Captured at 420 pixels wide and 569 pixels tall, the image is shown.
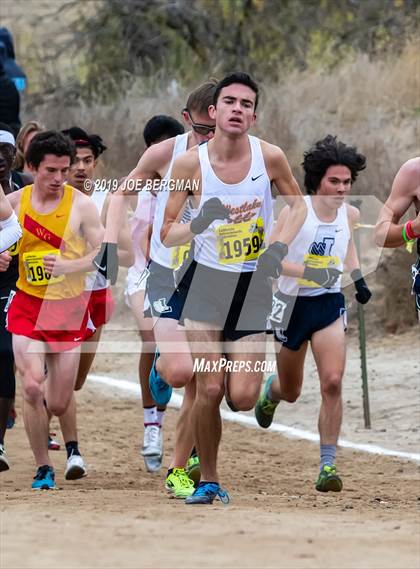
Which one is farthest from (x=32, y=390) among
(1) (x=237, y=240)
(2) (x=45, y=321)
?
(1) (x=237, y=240)

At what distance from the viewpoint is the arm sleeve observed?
888cm

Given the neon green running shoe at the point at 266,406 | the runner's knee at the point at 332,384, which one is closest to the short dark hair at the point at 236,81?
the runner's knee at the point at 332,384

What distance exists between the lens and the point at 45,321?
9.33 metres

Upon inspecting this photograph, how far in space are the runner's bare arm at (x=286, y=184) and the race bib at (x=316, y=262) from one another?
1.94 feet

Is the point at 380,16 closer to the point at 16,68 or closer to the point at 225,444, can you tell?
the point at 16,68

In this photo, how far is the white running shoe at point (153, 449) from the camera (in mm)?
10648

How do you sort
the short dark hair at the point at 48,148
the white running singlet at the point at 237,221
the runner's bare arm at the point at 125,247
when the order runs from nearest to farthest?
1. the white running singlet at the point at 237,221
2. the short dark hair at the point at 48,148
3. the runner's bare arm at the point at 125,247

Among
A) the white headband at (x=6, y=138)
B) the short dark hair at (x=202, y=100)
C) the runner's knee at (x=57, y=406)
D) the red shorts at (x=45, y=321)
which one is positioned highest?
the short dark hair at (x=202, y=100)

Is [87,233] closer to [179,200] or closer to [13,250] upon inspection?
[13,250]

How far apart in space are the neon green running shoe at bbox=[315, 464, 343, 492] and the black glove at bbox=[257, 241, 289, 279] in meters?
1.51

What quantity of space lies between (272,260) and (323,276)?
1418 millimetres

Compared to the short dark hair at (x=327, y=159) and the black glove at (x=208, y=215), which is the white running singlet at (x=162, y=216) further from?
the short dark hair at (x=327, y=159)

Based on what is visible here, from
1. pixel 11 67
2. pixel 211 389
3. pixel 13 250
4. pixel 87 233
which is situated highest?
pixel 11 67

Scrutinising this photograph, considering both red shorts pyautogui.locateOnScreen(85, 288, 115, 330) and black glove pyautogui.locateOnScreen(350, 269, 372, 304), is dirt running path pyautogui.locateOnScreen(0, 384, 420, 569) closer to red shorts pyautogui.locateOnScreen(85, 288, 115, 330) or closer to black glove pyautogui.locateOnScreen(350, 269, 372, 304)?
red shorts pyautogui.locateOnScreen(85, 288, 115, 330)
